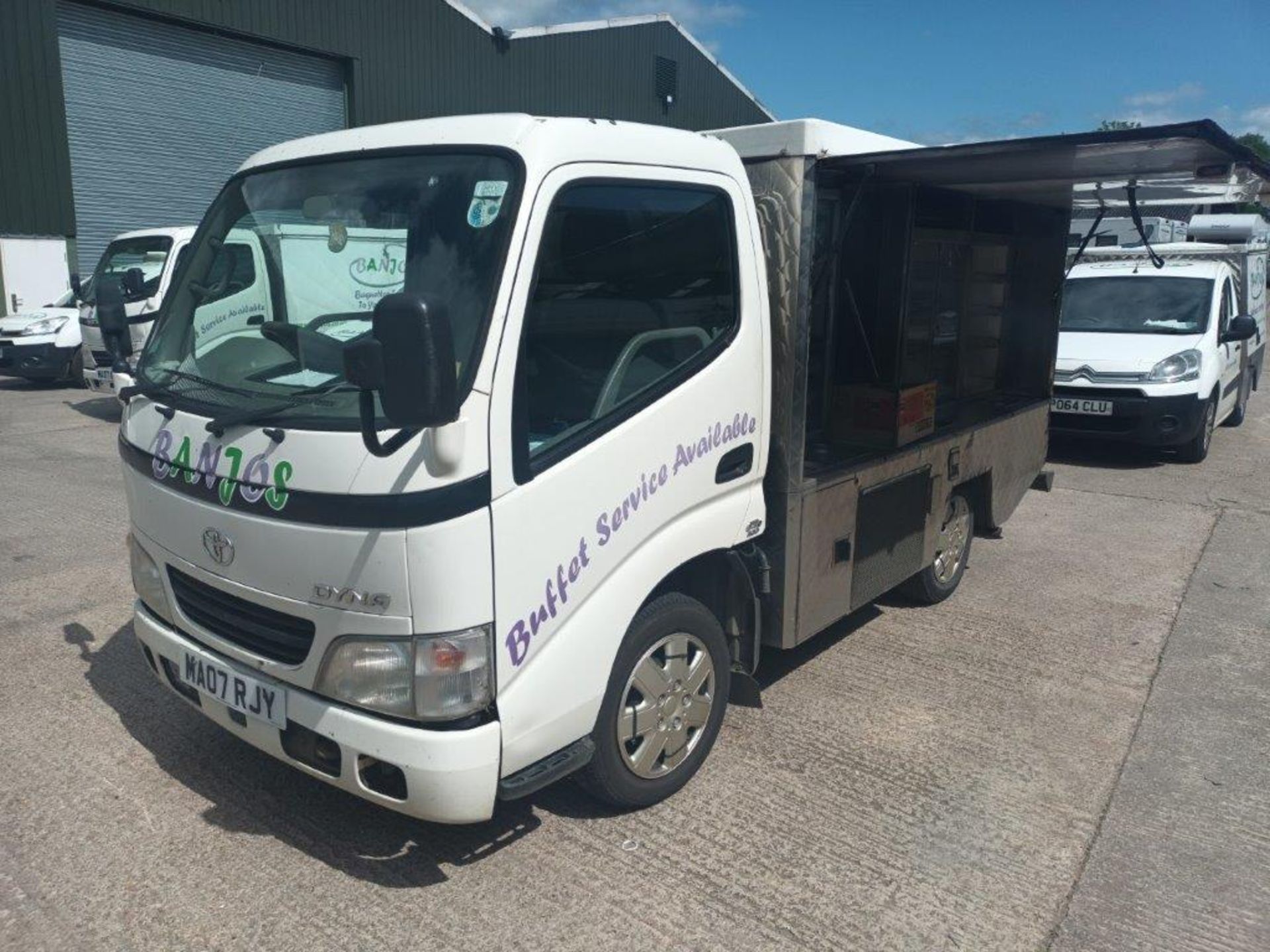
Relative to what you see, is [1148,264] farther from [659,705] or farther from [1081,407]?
[659,705]

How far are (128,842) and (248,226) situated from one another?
2.11 meters

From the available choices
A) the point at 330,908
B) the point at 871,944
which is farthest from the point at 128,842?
the point at 871,944

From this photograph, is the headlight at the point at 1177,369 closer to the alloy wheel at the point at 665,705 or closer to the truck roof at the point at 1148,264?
the truck roof at the point at 1148,264

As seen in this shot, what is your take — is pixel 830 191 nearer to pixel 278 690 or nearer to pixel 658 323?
pixel 658 323

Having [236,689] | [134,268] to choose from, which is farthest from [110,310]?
[134,268]

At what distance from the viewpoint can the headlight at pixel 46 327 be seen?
13547 mm

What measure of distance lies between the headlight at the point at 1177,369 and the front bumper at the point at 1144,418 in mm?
172

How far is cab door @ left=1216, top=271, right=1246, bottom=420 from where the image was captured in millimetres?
10172

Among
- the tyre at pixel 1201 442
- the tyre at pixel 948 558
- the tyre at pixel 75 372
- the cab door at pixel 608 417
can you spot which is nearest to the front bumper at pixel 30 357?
the tyre at pixel 75 372

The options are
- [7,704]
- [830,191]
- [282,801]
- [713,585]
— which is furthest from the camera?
[830,191]

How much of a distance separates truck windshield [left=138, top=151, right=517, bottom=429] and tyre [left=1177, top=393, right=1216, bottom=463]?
28.6 feet

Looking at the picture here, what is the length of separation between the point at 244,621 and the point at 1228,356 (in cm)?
1061

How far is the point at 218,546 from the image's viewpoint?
2986 millimetres

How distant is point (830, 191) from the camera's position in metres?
4.69
